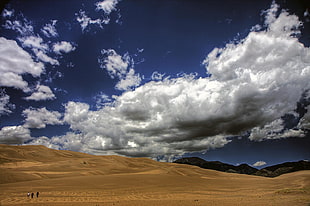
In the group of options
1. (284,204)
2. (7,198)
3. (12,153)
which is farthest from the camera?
(12,153)

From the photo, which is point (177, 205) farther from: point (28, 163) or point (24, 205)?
point (28, 163)

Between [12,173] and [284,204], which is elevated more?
[12,173]

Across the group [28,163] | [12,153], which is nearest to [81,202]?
[28,163]

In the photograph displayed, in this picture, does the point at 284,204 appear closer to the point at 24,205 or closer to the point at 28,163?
the point at 24,205

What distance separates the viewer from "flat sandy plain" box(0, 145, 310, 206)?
2244cm

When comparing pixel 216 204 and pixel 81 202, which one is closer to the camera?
pixel 216 204

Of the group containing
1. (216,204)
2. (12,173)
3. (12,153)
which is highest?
(12,153)

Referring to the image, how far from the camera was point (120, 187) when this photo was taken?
1324 inches

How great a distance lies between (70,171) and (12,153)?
26.9m

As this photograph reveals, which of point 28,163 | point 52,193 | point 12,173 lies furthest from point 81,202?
point 28,163

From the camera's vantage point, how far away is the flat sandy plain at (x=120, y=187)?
2244 centimetres

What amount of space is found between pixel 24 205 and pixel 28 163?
4184 cm

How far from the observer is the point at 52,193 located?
2736 centimetres

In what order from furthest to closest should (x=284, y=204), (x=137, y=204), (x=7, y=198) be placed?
(x=7, y=198)
(x=137, y=204)
(x=284, y=204)
